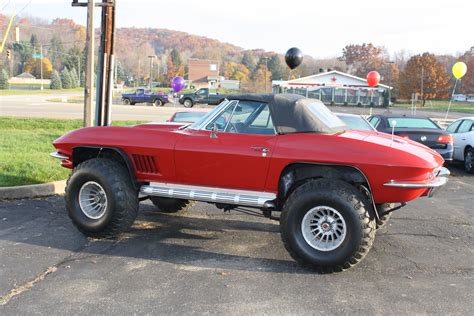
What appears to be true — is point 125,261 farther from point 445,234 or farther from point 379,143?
point 445,234

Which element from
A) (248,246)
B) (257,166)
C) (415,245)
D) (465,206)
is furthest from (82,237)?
(465,206)

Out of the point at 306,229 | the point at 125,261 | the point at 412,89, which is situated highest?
the point at 412,89

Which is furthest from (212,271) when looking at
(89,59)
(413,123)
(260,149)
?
(413,123)

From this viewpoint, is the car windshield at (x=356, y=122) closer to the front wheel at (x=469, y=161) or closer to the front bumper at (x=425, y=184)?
the front wheel at (x=469, y=161)

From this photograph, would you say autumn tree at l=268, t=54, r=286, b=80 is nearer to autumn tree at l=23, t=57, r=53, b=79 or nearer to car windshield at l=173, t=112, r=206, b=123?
autumn tree at l=23, t=57, r=53, b=79

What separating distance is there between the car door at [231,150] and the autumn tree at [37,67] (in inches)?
4824

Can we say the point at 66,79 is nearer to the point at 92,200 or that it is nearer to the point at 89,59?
the point at 89,59

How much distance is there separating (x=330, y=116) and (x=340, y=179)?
0.99 meters

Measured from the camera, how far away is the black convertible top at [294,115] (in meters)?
4.99

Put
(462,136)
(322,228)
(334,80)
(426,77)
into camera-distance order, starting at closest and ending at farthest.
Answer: (322,228) → (462,136) → (334,80) → (426,77)

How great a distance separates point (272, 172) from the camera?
4902 millimetres

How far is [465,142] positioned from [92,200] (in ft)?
31.9

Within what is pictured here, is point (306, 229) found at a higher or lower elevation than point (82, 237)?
higher

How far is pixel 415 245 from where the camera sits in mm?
5645
